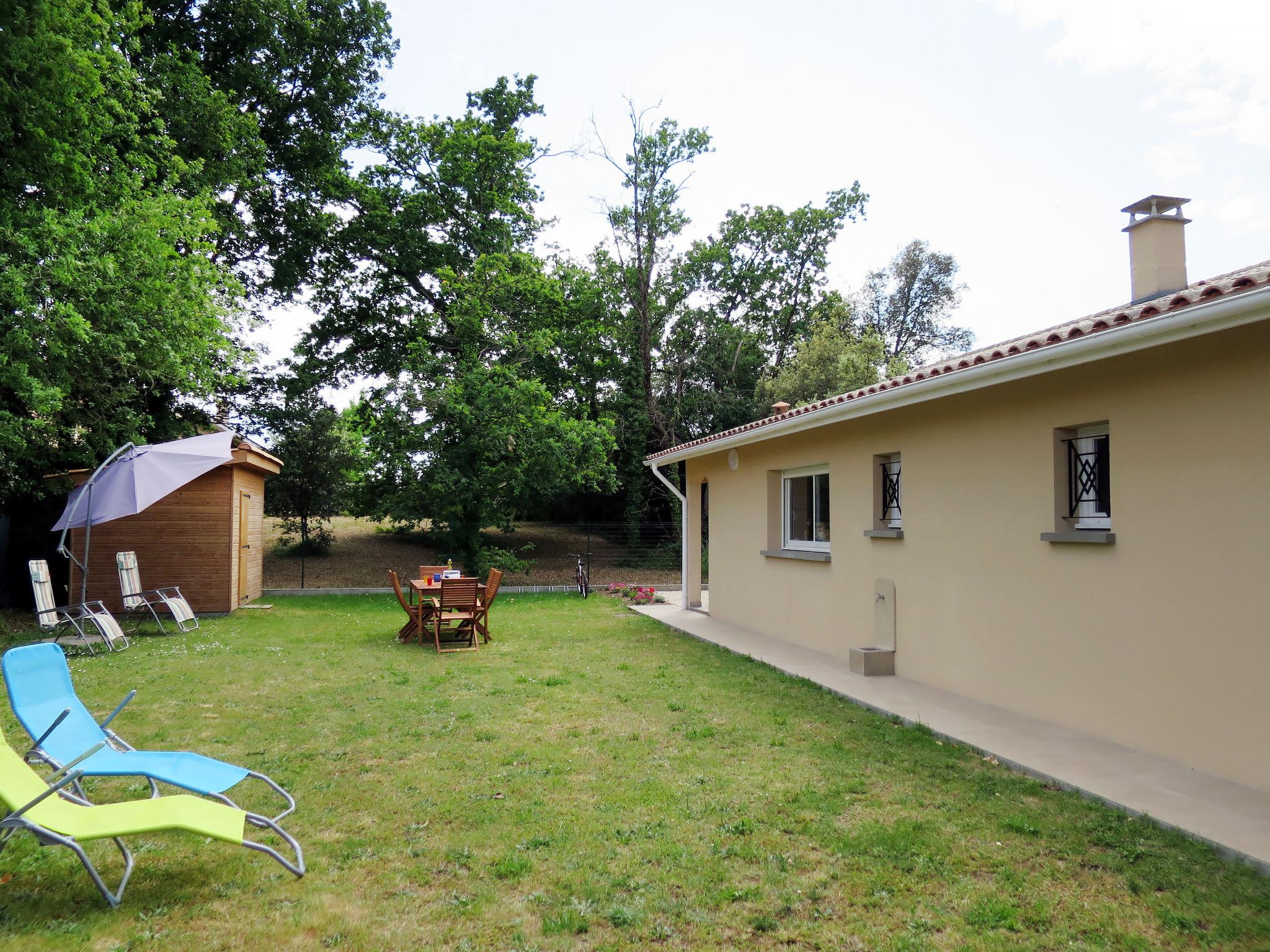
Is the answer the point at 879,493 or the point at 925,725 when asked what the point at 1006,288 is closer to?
the point at 879,493

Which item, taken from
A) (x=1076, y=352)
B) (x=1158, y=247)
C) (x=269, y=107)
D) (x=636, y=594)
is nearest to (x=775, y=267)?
(x=636, y=594)

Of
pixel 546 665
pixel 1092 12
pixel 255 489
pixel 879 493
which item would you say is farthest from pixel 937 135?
pixel 255 489

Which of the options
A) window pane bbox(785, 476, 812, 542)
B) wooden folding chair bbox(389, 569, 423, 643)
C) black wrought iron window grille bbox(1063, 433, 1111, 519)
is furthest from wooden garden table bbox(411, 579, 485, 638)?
black wrought iron window grille bbox(1063, 433, 1111, 519)

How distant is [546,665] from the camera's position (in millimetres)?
8477

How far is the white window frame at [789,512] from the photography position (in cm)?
919

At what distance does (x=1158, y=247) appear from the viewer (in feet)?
22.5

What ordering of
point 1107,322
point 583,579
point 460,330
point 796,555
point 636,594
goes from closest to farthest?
point 1107,322 → point 796,555 → point 636,594 → point 583,579 → point 460,330

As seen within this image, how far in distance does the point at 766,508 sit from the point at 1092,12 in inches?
291

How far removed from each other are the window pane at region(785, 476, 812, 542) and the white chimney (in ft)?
12.9

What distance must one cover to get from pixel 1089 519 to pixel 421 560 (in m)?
18.5

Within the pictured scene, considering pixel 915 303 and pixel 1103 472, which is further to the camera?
pixel 915 303

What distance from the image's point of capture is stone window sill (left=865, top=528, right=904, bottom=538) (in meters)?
7.37

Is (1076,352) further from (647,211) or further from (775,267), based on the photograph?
(775,267)

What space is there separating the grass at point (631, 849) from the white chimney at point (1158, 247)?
4.59m
